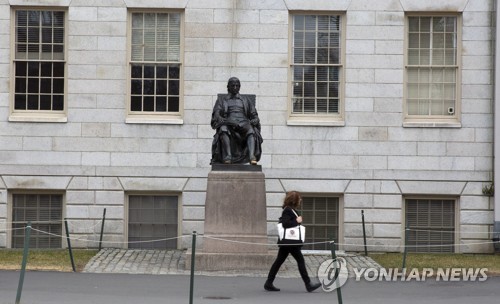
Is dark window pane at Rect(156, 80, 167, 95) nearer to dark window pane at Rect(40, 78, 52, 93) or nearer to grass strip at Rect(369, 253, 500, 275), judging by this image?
dark window pane at Rect(40, 78, 52, 93)

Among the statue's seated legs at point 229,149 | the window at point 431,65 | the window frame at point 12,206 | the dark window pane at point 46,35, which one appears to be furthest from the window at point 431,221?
the dark window pane at point 46,35

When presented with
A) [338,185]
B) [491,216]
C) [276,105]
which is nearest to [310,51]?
[276,105]

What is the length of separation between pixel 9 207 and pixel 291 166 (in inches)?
266

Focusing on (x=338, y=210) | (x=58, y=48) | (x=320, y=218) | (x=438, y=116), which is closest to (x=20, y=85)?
(x=58, y=48)

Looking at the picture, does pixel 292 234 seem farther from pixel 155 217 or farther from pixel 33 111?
pixel 33 111

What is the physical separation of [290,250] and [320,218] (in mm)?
7534

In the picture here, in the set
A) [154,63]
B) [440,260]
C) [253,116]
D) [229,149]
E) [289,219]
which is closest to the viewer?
[289,219]

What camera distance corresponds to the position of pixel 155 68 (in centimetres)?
2744

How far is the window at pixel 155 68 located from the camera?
27.5m

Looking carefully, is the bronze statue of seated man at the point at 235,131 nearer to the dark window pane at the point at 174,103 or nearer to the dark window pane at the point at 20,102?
the dark window pane at the point at 174,103

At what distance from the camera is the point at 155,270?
23312 mm

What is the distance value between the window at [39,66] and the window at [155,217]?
2.77 m

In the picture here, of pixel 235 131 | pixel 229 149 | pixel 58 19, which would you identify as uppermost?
pixel 58 19

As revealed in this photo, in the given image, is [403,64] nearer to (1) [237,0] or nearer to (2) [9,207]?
(1) [237,0]
